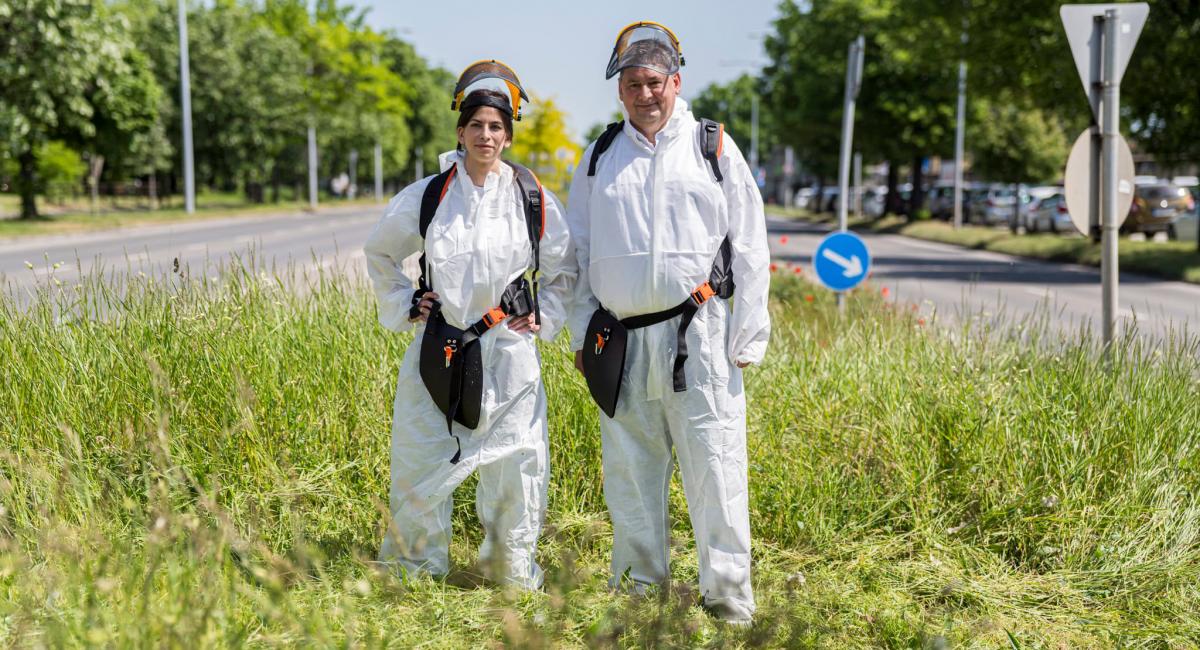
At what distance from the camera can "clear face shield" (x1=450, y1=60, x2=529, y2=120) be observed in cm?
353

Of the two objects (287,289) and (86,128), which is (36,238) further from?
(287,289)

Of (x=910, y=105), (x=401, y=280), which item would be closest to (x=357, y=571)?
(x=401, y=280)

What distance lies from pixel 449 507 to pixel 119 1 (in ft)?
201

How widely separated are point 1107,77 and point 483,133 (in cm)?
379

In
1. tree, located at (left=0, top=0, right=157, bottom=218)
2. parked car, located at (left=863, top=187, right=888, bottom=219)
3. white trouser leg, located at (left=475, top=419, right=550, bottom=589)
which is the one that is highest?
tree, located at (left=0, top=0, right=157, bottom=218)

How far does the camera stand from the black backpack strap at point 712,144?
3465mm

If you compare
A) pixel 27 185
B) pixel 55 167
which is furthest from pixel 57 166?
pixel 27 185

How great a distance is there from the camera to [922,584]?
3.91 meters

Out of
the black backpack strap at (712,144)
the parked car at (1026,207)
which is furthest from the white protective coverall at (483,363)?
the parked car at (1026,207)

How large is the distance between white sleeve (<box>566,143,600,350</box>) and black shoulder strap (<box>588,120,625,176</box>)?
31mm

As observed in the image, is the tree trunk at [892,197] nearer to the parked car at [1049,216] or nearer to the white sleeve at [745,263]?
the parked car at [1049,216]

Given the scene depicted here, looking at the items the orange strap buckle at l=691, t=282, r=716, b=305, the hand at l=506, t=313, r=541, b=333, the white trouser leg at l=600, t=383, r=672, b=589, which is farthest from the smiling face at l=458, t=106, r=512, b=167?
the white trouser leg at l=600, t=383, r=672, b=589

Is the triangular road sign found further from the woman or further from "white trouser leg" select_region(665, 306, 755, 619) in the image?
the woman

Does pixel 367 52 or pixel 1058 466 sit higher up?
pixel 367 52
